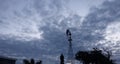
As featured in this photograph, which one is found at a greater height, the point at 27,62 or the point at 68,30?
the point at 68,30

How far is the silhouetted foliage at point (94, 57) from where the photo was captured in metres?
77.3

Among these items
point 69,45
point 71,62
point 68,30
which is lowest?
point 71,62

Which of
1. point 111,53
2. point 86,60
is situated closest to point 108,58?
point 111,53

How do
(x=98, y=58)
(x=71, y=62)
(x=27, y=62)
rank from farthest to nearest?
(x=98, y=58) → (x=27, y=62) → (x=71, y=62)

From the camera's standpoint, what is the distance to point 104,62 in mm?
78062

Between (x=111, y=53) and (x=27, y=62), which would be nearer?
(x=27, y=62)

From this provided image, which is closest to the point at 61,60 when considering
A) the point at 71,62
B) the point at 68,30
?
the point at 71,62

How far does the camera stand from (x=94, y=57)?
255 ft

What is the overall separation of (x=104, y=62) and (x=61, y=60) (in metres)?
26.1

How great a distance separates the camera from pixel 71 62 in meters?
54.8

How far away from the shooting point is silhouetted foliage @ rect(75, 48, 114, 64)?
7731 centimetres

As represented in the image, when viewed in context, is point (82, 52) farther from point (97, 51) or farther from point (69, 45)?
point (69, 45)

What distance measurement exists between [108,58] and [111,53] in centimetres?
203

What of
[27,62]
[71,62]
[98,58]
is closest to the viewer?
[71,62]
